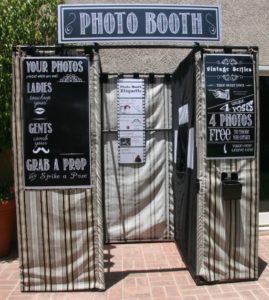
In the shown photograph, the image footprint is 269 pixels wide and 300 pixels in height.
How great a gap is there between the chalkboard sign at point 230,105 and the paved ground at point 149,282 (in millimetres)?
1424

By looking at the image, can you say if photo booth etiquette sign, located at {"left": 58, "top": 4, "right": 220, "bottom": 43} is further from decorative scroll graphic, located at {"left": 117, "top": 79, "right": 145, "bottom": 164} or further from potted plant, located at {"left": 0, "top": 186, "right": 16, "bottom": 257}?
potted plant, located at {"left": 0, "top": 186, "right": 16, "bottom": 257}

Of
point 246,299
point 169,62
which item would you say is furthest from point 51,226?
point 169,62

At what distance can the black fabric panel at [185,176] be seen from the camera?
4676mm

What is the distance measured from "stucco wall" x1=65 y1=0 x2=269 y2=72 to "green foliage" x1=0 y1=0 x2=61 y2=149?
82cm

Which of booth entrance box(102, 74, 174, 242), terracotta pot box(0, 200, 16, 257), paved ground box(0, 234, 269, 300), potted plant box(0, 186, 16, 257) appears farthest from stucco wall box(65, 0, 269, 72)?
paved ground box(0, 234, 269, 300)

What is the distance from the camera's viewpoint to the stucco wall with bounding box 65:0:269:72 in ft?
20.6

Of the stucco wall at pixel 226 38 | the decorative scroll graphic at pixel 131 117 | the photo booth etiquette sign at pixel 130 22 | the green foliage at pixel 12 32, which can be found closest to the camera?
the photo booth etiquette sign at pixel 130 22

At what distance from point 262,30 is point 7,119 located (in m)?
4.03

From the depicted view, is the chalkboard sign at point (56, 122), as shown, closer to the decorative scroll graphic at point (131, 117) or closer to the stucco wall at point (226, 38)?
the decorative scroll graphic at point (131, 117)

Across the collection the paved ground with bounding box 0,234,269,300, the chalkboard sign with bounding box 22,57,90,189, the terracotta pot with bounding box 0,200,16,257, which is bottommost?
the paved ground with bounding box 0,234,269,300

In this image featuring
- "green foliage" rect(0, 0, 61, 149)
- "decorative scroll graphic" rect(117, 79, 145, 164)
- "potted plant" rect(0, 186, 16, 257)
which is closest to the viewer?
"green foliage" rect(0, 0, 61, 149)

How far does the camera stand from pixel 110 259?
5480mm

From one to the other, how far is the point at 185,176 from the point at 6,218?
2.47 meters

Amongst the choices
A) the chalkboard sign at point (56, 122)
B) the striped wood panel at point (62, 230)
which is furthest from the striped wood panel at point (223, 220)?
the chalkboard sign at point (56, 122)
